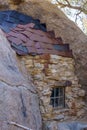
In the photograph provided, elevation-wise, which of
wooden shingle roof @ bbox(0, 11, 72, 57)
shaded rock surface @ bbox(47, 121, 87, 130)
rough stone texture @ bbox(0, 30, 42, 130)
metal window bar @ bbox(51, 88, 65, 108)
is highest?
wooden shingle roof @ bbox(0, 11, 72, 57)

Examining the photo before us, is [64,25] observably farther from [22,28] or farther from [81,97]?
[81,97]

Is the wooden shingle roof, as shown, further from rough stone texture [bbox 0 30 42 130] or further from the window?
the window

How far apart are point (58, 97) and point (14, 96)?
236cm

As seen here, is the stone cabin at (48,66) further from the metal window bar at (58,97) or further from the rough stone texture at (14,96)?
the rough stone texture at (14,96)

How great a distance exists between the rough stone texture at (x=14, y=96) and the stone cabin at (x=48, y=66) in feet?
1.34

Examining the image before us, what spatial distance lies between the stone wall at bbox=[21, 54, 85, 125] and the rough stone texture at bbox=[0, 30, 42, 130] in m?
0.41

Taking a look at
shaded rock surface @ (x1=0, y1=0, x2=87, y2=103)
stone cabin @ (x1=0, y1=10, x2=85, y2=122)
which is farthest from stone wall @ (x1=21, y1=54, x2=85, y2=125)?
shaded rock surface @ (x1=0, y1=0, x2=87, y2=103)

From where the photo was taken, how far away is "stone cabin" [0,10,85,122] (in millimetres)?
7797

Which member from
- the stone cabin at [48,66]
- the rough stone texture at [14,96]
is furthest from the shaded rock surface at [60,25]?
the rough stone texture at [14,96]

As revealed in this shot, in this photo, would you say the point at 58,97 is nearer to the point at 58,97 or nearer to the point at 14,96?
the point at 58,97

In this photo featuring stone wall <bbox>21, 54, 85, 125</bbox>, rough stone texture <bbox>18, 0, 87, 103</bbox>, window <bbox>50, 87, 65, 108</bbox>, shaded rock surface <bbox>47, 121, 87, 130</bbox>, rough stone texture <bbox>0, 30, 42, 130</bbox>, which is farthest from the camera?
rough stone texture <bbox>18, 0, 87, 103</bbox>

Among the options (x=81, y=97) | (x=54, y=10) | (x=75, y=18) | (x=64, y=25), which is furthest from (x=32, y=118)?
(x=75, y=18)

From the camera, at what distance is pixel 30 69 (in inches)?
307

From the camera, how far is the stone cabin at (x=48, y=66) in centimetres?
780
